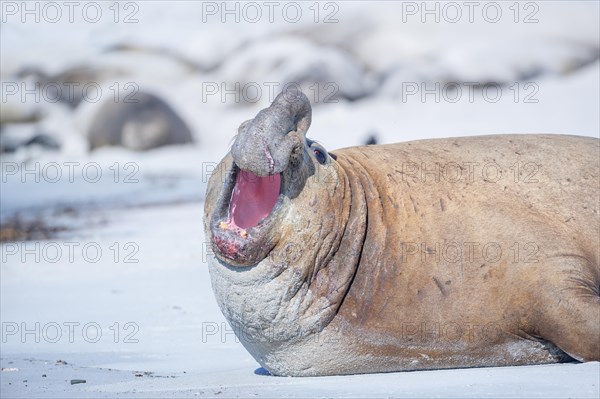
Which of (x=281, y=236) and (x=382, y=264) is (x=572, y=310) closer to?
(x=382, y=264)

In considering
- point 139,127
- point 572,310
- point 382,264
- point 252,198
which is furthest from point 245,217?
point 139,127

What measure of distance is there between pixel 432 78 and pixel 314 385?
54.6 feet

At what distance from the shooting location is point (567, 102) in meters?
15.7

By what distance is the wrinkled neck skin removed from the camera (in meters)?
4.77

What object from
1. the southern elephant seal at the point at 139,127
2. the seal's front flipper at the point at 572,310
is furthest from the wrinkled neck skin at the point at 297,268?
the southern elephant seal at the point at 139,127

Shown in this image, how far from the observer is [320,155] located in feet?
16.4

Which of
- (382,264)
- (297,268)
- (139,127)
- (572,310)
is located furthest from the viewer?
(139,127)

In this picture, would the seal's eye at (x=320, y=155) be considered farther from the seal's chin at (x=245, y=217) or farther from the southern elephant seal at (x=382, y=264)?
the seal's chin at (x=245, y=217)

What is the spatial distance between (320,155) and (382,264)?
55cm

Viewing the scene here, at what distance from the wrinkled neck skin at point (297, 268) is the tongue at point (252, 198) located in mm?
91

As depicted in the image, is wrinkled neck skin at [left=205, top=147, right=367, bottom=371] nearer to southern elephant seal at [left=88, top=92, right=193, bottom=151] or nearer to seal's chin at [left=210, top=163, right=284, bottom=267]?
seal's chin at [left=210, top=163, right=284, bottom=267]

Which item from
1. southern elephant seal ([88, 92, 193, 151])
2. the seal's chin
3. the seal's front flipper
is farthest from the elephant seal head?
southern elephant seal ([88, 92, 193, 151])

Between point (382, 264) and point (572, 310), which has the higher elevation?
point (382, 264)

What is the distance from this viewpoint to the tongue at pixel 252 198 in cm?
483
